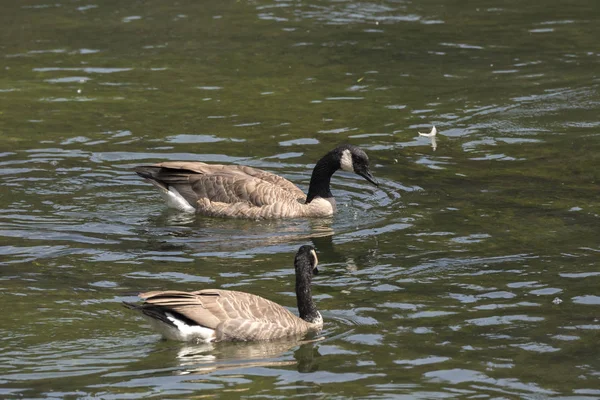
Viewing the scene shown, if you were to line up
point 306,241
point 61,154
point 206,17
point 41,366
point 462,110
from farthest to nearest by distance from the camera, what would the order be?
point 206,17, point 462,110, point 61,154, point 306,241, point 41,366

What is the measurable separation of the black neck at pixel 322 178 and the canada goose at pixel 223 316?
4967mm

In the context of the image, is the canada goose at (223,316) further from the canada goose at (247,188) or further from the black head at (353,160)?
the black head at (353,160)

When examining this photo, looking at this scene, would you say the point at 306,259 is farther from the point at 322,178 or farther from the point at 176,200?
the point at 176,200

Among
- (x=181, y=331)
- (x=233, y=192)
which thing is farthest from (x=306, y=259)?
(x=233, y=192)

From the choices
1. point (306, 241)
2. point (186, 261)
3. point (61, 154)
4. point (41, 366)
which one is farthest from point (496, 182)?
point (41, 366)

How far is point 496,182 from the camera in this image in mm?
17203

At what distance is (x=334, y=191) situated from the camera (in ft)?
59.7

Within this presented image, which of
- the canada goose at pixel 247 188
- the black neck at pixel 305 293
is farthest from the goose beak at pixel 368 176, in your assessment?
the black neck at pixel 305 293

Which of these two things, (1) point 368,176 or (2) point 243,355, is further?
(1) point 368,176

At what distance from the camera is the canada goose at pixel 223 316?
11.0 m

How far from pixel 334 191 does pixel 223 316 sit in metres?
7.13

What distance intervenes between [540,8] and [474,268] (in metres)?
15.9

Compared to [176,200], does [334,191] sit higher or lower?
lower

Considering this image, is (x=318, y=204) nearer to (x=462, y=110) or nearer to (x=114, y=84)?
(x=462, y=110)
